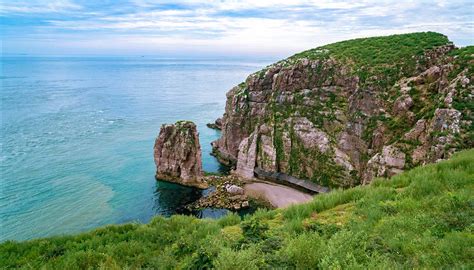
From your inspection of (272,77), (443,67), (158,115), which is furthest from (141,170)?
(443,67)

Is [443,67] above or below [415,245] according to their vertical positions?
above

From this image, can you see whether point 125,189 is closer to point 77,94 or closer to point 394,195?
point 394,195

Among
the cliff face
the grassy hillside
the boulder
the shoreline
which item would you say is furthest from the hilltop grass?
the grassy hillside

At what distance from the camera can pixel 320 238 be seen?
9156 millimetres

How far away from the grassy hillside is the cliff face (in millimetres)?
22496

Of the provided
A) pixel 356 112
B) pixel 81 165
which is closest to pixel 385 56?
pixel 356 112

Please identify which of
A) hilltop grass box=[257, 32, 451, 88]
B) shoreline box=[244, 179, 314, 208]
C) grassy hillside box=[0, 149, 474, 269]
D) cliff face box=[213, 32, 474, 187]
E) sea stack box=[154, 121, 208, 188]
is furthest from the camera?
sea stack box=[154, 121, 208, 188]

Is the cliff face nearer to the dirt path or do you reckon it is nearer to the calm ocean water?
the dirt path

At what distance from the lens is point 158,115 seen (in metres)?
95.4

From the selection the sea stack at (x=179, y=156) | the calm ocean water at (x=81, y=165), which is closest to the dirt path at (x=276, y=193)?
the sea stack at (x=179, y=156)

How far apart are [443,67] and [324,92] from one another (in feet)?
54.1

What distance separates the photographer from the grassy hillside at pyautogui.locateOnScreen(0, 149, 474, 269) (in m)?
7.46

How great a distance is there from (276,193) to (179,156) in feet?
53.6

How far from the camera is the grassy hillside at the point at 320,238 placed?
294 inches
